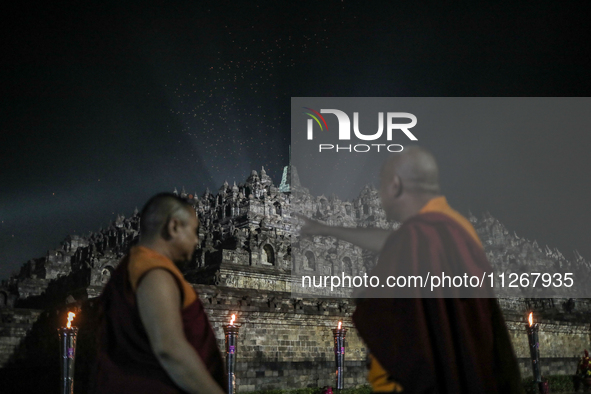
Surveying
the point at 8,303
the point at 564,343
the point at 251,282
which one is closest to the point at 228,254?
the point at 251,282

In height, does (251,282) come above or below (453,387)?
above

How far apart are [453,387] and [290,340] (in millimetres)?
18597

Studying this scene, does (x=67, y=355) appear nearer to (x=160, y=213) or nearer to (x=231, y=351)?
(x=231, y=351)

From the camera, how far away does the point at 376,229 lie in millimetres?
3342

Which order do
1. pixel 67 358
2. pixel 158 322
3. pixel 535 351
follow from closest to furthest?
pixel 158 322, pixel 67 358, pixel 535 351

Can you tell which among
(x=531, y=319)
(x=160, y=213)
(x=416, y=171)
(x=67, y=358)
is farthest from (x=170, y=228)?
(x=531, y=319)

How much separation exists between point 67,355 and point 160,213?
617 cm

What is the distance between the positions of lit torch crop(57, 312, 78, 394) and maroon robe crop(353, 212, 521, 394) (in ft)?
22.6

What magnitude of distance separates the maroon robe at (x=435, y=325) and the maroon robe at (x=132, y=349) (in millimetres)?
815

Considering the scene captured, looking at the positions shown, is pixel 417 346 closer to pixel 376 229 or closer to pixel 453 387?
pixel 453 387

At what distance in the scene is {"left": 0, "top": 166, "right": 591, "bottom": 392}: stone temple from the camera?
19.7 metres

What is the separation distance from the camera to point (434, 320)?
8.34 feet

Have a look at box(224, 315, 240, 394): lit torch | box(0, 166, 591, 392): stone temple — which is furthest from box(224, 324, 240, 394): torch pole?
box(0, 166, 591, 392): stone temple

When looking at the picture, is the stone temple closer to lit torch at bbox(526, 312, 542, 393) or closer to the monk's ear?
lit torch at bbox(526, 312, 542, 393)
